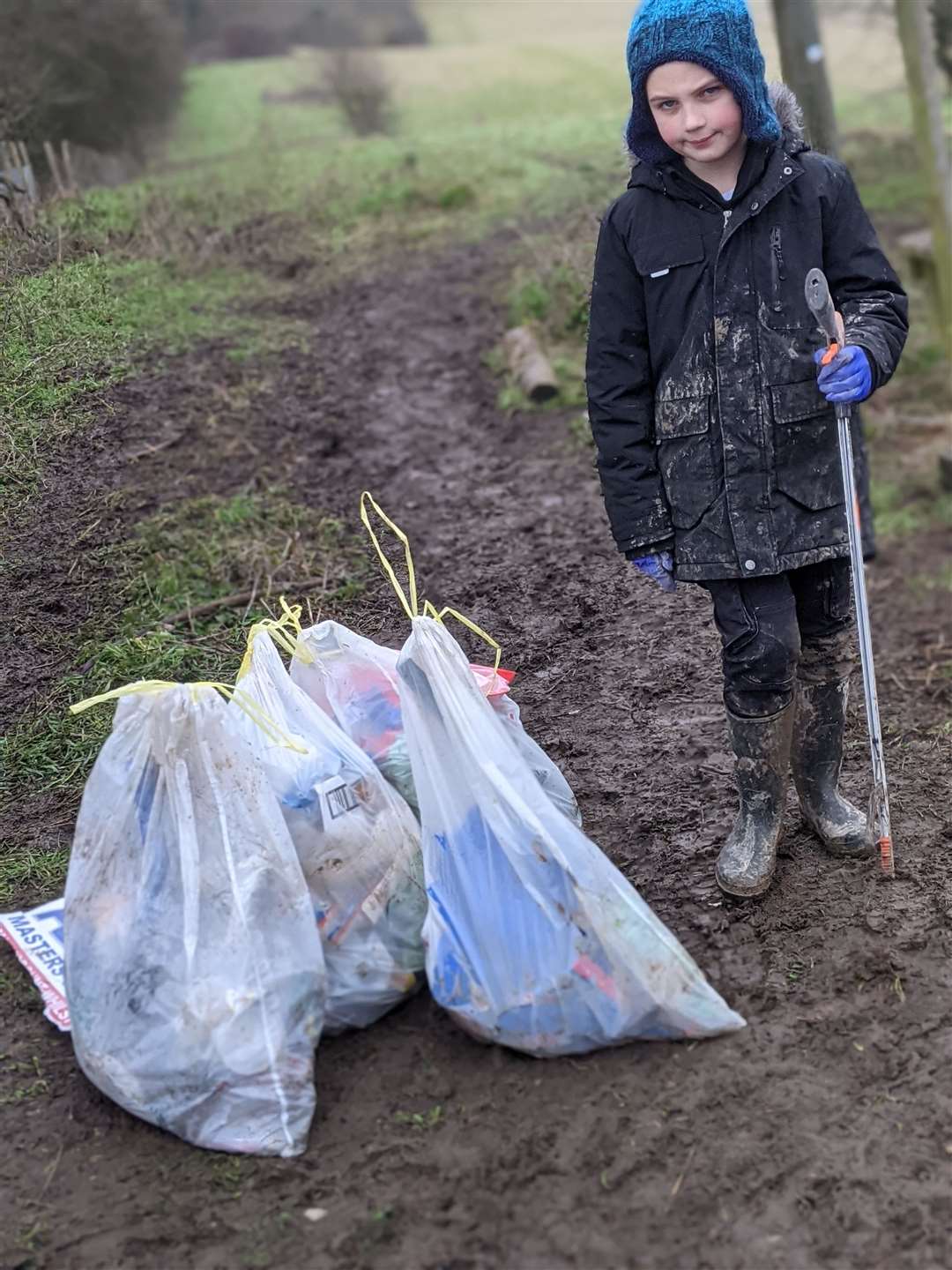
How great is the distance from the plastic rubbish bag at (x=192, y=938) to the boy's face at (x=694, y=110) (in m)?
1.38

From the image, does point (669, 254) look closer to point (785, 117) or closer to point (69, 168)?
point (785, 117)

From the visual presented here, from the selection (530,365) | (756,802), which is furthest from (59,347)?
(530,365)

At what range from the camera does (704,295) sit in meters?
2.51

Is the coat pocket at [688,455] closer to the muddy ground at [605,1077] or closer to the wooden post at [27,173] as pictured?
the muddy ground at [605,1077]

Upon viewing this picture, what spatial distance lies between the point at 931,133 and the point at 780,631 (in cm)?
682

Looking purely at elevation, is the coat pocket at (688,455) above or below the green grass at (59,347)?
below

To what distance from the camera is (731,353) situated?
8.30 ft

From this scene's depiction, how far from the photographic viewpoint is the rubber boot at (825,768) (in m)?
2.87

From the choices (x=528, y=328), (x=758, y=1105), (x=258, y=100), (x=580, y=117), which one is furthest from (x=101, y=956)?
(x=580, y=117)

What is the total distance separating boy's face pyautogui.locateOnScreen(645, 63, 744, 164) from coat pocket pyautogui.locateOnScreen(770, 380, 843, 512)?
49cm

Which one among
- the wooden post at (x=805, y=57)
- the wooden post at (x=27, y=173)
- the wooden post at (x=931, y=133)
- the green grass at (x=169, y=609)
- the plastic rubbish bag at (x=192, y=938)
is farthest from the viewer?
the wooden post at (x=931, y=133)

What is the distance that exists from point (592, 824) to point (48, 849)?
49.9 inches

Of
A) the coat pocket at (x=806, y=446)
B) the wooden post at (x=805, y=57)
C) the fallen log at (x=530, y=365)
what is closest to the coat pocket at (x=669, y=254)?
the coat pocket at (x=806, y=446)

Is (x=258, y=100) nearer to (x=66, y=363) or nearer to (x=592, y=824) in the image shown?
(x=66, y=363)
